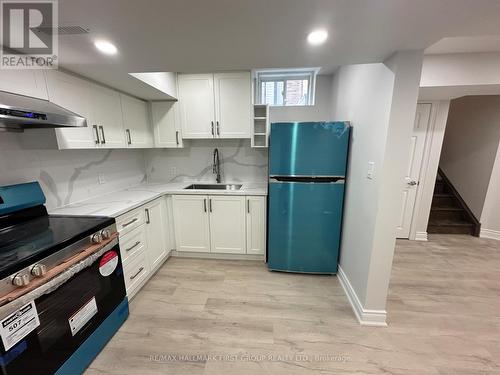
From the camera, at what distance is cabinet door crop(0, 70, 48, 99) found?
129cm

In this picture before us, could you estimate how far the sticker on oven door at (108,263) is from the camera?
1493 mm

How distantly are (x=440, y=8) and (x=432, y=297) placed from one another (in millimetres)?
2423

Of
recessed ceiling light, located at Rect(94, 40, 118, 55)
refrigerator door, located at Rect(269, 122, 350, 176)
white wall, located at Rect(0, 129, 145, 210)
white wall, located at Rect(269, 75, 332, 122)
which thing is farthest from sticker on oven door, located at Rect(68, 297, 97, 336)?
white wall, located at Rect(269, 75, 332, 122)

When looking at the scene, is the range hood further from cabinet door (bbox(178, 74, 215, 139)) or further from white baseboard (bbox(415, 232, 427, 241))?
white baseboard (bbox(415, 232, 427, 241))

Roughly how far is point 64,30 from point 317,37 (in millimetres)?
1468

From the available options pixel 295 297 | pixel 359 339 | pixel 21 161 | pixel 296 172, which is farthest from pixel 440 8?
pixel 21 161

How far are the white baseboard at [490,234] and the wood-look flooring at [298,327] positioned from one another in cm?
120

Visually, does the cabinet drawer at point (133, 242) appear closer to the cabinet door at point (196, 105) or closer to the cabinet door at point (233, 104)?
the cabinet door at point (196, 105)

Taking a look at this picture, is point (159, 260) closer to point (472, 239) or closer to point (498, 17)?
point (498, 17)

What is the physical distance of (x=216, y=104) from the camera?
2680 mm

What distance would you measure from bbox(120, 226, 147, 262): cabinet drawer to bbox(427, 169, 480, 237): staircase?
4522mm

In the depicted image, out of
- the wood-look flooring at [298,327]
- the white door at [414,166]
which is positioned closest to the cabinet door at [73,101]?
the wood-look flooring at [298,327]

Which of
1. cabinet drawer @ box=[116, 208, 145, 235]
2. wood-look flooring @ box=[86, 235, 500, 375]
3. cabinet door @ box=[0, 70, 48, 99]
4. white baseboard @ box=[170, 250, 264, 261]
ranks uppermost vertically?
cabinet door @ box=[0, 70, 48, 99]

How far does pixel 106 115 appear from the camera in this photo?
2.09 m
